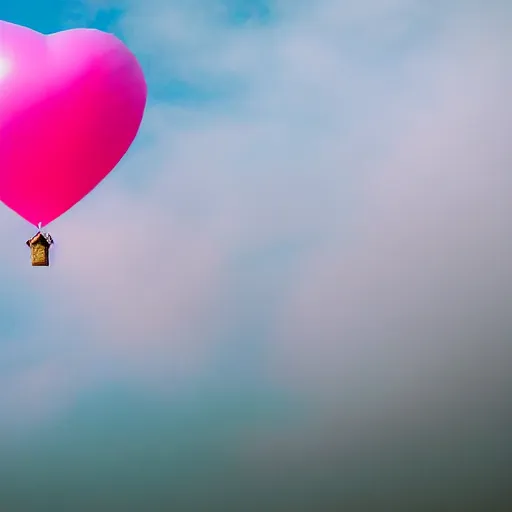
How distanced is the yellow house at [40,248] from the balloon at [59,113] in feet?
0.92

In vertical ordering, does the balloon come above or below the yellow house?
above

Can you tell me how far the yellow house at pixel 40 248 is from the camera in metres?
17.0

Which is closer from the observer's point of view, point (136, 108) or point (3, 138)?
point (3, 138)

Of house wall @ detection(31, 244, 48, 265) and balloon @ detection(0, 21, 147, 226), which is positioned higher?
balloon @ detection(0, 21, 147, 226)

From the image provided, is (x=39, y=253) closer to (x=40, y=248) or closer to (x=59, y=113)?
(x=40, y=248)

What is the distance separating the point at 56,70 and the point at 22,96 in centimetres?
64

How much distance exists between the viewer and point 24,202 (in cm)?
1666

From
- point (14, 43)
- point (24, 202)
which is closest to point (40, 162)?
point (24, 202)

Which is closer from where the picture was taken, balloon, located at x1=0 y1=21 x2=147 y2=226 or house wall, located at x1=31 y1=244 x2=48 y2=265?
balloon, located at x1=0 y1=21 x2=147 y2=226

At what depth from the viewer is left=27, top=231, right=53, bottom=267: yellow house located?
17000 mm

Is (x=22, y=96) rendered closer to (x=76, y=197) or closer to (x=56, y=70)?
(x=56, y=70)

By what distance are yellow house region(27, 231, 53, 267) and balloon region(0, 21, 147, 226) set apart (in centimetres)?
28

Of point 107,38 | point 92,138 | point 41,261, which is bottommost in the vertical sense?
point 41,261

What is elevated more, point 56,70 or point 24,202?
point 56,70
